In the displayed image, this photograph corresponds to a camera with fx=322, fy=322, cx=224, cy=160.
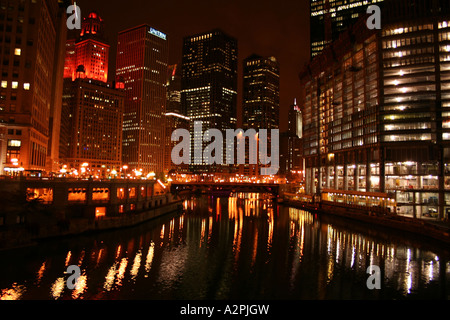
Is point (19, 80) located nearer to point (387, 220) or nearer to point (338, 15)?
point (387, 220)

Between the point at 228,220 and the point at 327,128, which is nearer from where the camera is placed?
the point at 228,220

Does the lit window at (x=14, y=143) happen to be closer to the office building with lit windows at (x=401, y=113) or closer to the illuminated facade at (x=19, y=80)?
the illuminated facade at (x=19, y=80)

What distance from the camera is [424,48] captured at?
98875 mm

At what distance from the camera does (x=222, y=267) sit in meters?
43.6

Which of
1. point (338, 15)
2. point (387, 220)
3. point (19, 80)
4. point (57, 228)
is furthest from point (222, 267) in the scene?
point (338, 15)

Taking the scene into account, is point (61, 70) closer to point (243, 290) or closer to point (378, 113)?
point (378, 113)

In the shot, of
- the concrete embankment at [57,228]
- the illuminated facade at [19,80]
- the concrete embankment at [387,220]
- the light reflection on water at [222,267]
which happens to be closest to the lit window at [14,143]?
the illuminated facade at [19,80]

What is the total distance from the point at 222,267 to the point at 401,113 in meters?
85.1

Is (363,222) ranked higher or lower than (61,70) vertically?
lower

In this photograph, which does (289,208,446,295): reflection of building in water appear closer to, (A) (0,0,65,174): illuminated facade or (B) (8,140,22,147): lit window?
(A) (0,0,65,174): illuminated facade
